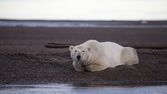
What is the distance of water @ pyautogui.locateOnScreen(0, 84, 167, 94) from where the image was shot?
375 inches

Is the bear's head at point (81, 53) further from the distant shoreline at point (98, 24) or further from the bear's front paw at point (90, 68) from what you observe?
the distant shoreline at point (98, 24)

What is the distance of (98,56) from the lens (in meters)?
12.0

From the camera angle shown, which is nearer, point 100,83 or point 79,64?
point 100,83

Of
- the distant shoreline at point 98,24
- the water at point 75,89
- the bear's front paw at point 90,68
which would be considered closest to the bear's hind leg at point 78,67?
the bear's front paw at point 90,68

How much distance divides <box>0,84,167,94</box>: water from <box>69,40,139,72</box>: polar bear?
5.33ft

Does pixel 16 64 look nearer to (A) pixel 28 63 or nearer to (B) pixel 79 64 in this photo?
(A) pixel 28 63

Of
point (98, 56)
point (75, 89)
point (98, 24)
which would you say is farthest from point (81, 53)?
point (98, 24)

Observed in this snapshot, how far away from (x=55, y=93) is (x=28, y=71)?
9.75 ft

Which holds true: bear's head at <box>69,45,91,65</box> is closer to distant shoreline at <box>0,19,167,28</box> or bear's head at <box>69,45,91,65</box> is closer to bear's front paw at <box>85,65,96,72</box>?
bear's front paw at <box>85,65,96,72</box>

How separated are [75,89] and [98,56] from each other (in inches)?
91.4

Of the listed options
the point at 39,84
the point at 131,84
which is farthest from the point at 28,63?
the point at 131,84

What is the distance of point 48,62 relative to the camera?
544 inches

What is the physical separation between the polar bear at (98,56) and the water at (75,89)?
1.62m

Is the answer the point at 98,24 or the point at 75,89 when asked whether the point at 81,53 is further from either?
the point at 98,24
